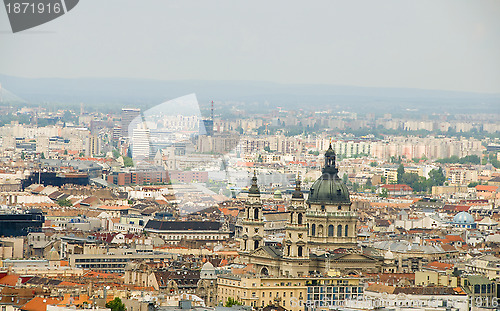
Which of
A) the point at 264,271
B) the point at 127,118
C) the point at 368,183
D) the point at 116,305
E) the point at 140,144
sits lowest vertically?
the point at 368,183

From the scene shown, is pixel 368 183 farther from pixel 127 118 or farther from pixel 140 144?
pixel 140 144

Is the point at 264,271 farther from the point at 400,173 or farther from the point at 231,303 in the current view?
the point at 400,173

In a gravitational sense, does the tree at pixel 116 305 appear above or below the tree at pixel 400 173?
above

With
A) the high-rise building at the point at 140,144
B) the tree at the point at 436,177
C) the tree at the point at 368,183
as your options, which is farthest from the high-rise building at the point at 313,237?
the tree at the point at 436,177

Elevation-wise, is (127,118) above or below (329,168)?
below

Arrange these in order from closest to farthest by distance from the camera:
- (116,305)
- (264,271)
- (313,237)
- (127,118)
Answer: (116,305) < (264,271) < (313,237) < (127,118)

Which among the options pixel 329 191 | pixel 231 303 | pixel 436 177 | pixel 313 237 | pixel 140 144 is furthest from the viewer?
pixel 436 177

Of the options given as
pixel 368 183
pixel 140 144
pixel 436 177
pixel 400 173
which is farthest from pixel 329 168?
pixel 400 173

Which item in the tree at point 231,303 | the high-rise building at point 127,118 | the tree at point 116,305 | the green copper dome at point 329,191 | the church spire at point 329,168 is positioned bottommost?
the high-rise building at point 127,118

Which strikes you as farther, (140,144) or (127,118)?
(127,118)

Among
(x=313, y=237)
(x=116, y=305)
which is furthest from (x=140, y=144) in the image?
(x=116, y=305)

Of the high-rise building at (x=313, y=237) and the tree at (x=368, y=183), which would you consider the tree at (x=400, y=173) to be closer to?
the tree at (x=368, y=183)
